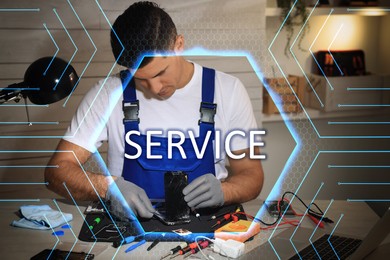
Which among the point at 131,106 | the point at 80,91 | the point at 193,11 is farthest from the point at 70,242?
the point at 193,11

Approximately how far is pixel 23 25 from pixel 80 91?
1.02 feet

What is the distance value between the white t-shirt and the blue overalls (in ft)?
0.09

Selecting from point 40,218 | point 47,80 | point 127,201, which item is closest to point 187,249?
point 127,201

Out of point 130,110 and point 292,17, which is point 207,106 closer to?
point 130,110

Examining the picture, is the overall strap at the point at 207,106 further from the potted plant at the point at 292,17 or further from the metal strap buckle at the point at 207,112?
the potted plant at the point at 292,17

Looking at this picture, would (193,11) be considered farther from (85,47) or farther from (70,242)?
(70,242)

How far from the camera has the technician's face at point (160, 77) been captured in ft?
5.17

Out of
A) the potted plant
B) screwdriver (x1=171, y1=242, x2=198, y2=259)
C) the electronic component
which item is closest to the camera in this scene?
screwdriver (x1=171, y1=242, x2=198, y2=259)

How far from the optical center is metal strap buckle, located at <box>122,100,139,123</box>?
1.68 meters

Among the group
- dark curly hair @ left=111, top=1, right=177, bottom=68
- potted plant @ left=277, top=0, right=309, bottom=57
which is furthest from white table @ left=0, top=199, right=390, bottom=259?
potted plant @ left=277, top=0, right=309, bottom=57

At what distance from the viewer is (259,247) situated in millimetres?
1226

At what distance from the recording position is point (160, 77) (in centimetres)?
163

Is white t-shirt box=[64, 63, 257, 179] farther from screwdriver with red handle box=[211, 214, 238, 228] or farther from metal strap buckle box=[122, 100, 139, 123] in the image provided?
screwdriver with red handle box=[211, 214, 238, 228]

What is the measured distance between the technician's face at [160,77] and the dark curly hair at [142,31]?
0.05 metres
